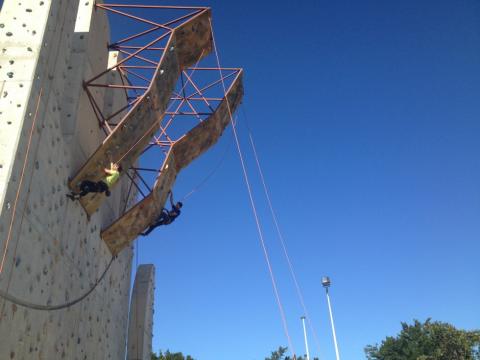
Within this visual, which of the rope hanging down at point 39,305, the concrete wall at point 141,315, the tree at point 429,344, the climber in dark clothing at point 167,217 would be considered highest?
the tree at point 429,344

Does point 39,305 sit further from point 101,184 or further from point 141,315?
point 141,315

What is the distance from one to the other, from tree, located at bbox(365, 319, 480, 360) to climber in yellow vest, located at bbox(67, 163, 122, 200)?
37.2 m

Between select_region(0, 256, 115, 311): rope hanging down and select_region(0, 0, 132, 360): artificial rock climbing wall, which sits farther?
select_region(0, 0, 132, 360): artificial rock climbing wall

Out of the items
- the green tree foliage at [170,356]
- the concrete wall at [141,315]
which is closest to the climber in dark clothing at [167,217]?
the concrete wall at [141,315]

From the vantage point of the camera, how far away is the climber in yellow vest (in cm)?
1097

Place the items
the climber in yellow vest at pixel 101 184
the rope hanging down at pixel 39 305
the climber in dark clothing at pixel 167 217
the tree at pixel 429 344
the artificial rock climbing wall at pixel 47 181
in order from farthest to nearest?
the tree at pixel 429 344
the climber in dark clothing at pixel 167 217
the climber in yellow vest at pixel 101 184
the artificial rock climbing wall at pixel 47 181
the rope hanging down at pixel 39 305

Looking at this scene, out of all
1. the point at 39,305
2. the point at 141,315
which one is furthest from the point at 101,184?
the point at 141,315

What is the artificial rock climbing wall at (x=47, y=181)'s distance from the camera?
26.0 ft

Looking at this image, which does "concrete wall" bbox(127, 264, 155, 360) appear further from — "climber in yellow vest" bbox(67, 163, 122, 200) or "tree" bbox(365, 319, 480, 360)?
"tree" bbox(365, 319, 480, 360)

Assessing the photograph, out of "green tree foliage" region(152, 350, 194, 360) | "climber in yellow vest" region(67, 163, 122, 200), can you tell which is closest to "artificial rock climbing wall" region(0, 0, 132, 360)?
"climber in yellow vest" region(67, 163, 122, 200)

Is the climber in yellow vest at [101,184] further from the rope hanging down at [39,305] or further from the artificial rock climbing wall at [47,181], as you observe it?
the rope hanging down at [39,305]

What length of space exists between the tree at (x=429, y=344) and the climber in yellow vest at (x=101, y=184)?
37.2 m

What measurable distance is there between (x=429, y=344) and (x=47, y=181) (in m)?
42.7

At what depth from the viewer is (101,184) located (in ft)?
36.8
